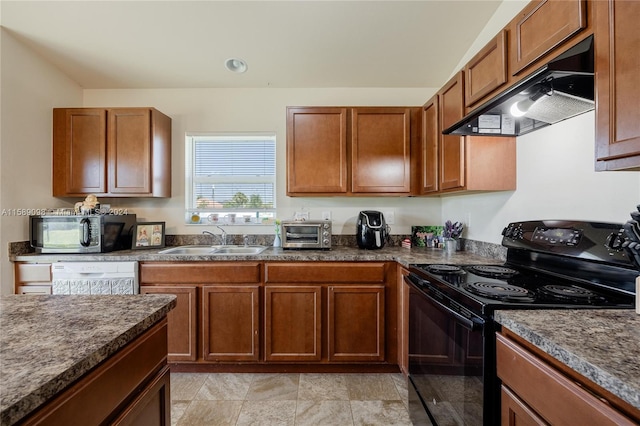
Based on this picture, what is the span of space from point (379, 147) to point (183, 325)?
6.85ft

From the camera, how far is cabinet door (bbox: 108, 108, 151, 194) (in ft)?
8.18

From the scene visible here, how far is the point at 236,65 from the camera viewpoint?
252 centimetres

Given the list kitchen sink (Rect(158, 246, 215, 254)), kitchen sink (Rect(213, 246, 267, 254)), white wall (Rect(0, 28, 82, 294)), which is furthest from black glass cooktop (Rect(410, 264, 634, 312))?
white wall (Rect(0, 28, 82, 294))

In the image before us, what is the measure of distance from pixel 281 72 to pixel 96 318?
2377mm

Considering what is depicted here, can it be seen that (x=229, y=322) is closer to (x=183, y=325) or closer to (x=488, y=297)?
(x=183, y=325)

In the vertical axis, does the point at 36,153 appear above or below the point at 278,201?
above

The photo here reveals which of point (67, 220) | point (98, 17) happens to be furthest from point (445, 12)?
point (67, 220)

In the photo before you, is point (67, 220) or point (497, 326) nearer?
point (497, 326)

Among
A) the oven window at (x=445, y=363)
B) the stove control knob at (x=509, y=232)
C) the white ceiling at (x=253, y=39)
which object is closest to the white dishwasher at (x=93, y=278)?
the white ceiling at (x=253, y=39)

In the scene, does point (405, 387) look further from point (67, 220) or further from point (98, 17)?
point (98, 17)

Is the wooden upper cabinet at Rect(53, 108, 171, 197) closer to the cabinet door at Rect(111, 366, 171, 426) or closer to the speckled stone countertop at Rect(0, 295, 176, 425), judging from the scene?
the speckled stone countertop at Rect(0, 295, 176, 425)

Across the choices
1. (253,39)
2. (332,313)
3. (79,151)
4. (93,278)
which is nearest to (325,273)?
(332,313)

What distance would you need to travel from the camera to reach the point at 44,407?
1.74 feet

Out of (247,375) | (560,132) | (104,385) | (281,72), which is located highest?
(281,72)
